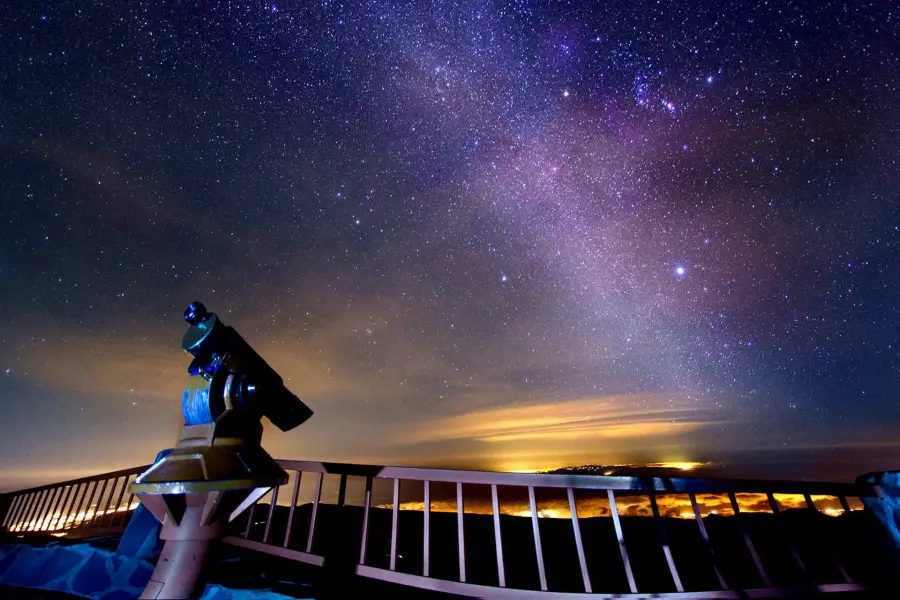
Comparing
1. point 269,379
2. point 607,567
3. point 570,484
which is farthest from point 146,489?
point 607,567

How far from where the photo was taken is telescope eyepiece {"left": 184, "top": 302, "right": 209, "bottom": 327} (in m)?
1.94

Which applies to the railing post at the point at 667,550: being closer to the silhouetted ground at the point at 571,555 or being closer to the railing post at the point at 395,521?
the silhouetted ground at the point at 571,555

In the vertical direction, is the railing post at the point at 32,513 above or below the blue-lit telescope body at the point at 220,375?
above

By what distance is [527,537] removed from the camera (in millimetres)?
6848

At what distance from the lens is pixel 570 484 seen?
12.0 ft

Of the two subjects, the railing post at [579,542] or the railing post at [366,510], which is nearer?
the railing post at [579,542]

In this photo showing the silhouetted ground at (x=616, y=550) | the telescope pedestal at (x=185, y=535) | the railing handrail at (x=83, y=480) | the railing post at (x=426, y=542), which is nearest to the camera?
the telescope pedestal at (x=185, y=535)

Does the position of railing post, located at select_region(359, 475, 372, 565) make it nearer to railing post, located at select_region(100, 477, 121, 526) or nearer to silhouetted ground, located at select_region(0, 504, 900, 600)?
silhouetted ground, located at select_region(0, 504, 900, 600)

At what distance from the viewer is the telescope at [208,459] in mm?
1569

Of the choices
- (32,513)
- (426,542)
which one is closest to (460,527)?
(426,542)

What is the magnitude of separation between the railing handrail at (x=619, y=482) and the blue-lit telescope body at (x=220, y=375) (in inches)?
97.4

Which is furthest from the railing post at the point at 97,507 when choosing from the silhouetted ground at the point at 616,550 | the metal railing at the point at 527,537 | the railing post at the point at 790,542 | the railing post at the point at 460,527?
the railing post at the point at 790,542

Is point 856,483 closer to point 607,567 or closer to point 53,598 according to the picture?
point 607,567

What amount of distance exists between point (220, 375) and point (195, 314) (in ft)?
1.17
